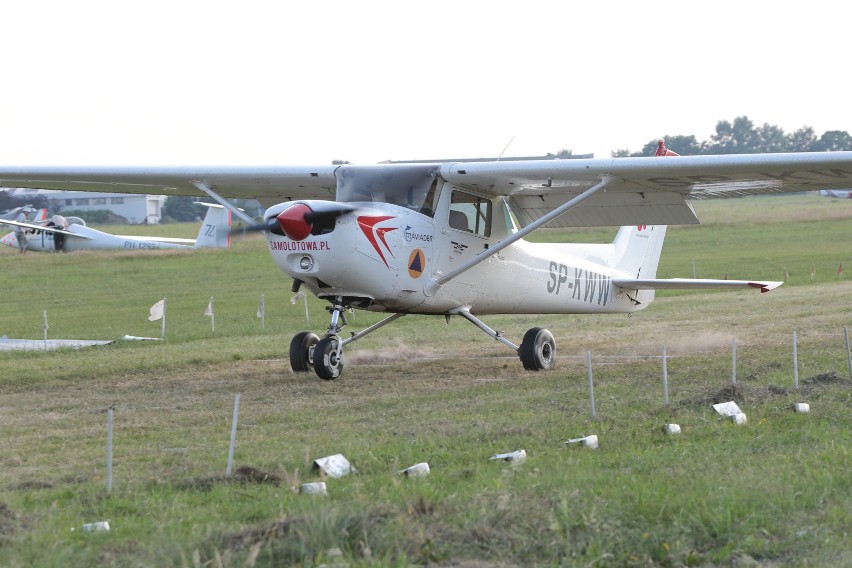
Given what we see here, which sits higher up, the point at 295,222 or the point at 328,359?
the point at 295,222

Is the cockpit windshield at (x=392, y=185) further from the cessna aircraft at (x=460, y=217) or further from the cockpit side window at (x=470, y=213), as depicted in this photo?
the cockpit side window at (x=470, y=213)

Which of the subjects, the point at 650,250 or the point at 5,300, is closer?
the point at 650,250

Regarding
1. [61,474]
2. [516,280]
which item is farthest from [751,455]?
[516,280]

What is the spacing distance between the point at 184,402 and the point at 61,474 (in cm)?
411

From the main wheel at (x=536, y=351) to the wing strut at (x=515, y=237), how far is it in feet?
4.14

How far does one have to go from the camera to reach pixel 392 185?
46.7 feet

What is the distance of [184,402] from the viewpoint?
12164 millimetres

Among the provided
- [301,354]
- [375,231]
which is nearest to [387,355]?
[301,354]

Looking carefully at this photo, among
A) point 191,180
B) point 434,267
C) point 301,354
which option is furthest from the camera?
point 191,180

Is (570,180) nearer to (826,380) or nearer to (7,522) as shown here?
(826,380)

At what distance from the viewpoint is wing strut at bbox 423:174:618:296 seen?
556 inches

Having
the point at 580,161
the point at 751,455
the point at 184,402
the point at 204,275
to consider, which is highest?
the point at 580,161

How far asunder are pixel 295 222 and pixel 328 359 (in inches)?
73.3

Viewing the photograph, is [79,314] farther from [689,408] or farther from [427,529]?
[427,529]
